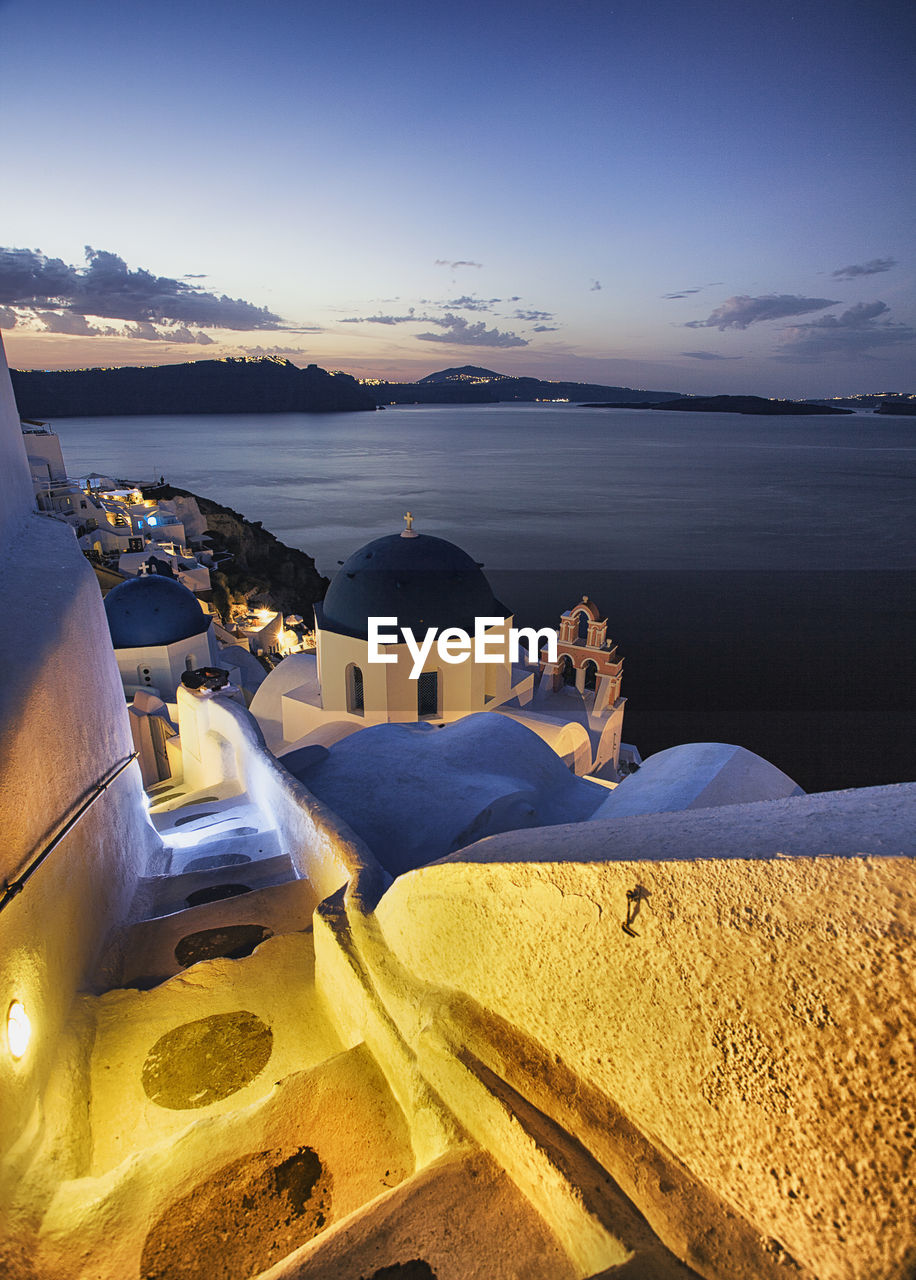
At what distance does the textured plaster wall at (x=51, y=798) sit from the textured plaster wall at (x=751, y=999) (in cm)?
225

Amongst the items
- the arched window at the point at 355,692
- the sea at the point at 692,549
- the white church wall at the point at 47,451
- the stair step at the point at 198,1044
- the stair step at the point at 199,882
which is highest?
the stair step at the point at 198,1044

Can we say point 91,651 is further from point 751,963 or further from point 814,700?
point 814,700

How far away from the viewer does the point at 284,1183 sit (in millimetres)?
2920

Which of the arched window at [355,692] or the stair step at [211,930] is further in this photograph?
the arched window at [355,692]

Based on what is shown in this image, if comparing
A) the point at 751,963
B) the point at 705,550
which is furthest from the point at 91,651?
the point at 705,550

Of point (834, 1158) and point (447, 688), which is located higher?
point (834, 1158)

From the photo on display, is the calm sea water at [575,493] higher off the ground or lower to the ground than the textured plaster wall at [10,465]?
lower

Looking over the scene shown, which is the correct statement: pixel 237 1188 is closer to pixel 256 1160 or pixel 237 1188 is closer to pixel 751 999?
pixel 256 1160

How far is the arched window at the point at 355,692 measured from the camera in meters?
14.7

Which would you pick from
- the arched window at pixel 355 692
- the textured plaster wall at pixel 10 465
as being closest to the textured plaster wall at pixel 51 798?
the textured plaster wall at pixel 10 465

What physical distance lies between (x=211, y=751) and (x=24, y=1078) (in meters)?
8.31

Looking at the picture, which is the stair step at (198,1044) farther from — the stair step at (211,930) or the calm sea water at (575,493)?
the calm sea water at (575,493)

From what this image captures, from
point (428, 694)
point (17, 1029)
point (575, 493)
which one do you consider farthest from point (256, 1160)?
point (575, 493)

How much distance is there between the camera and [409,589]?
1412cm
